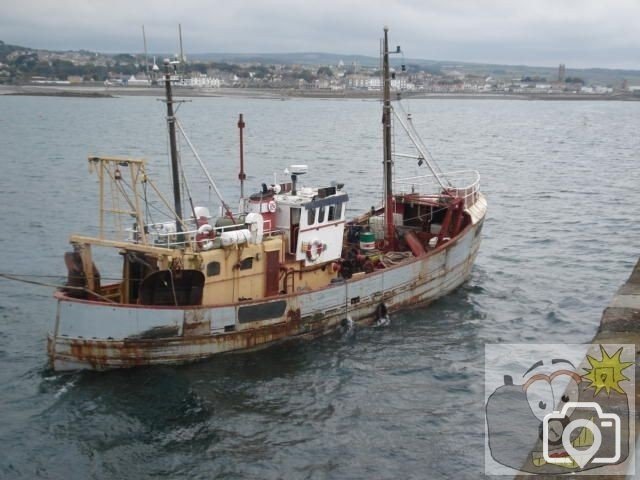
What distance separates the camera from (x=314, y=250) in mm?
23875

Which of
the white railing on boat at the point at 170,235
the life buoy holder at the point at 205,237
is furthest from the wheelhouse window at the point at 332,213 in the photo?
the life buoy holder at the point at 205,237

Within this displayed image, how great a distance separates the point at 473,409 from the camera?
19344 mm

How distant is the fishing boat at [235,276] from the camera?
2014 centimetres

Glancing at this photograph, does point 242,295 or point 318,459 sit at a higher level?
point 242,295

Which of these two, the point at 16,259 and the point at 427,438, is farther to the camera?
the point at 16,259

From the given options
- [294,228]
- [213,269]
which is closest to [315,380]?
[213,269]

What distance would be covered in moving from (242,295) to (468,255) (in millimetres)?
10344

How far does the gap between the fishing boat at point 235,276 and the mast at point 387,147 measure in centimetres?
4

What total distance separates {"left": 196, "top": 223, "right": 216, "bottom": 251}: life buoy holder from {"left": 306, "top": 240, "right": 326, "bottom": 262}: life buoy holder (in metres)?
3.25

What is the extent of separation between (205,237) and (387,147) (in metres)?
8.15

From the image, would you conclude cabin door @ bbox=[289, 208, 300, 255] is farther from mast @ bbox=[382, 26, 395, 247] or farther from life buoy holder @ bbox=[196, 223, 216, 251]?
mast @ bbox=[382, 26, 395, 247]

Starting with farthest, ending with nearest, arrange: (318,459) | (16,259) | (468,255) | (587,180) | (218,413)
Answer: (587,180)
(16,259)
(468,255)
(218,413)
(318,459)

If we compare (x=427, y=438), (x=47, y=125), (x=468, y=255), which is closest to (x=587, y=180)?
(x=468, y=255)

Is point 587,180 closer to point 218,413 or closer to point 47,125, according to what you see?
point 218,413
